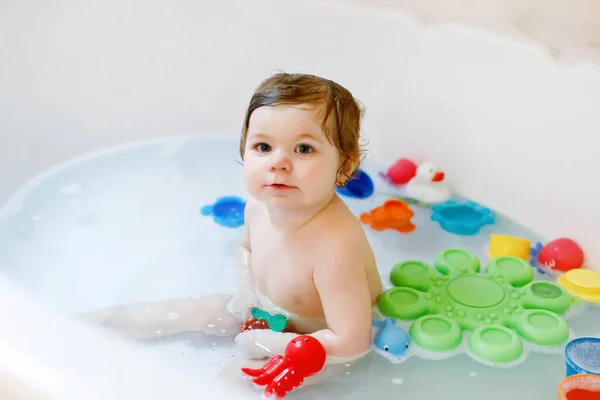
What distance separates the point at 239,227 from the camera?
1458 millimetres

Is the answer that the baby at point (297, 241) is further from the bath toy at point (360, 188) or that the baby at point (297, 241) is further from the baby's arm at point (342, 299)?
the bath toy at point (360, 188)

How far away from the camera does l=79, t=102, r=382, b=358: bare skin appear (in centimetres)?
98

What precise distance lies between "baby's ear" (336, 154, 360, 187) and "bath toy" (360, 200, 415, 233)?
0.39m

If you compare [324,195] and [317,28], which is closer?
[324,195]

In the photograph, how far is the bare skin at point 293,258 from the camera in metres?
0.98

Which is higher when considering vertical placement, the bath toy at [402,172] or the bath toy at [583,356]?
the bath toy at [402,172]

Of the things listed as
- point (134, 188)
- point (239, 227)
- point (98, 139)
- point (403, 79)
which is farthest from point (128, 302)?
point (403, 79)

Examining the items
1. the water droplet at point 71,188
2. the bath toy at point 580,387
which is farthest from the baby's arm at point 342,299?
the water droplet at point 71,188

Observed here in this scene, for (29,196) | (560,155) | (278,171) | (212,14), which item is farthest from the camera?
(212,14)

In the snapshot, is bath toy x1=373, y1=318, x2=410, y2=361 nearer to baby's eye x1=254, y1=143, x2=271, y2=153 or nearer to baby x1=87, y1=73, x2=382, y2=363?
baby x1=87, y1=73, x2=382, y2=363

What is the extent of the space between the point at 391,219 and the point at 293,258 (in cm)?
43

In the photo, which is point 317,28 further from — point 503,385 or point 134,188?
point 503,385

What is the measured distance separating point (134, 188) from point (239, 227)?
0.92 feet

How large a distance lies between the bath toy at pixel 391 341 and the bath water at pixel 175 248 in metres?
0.01
